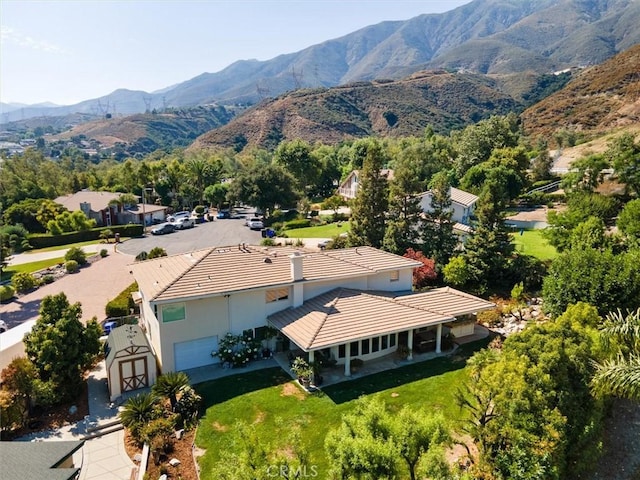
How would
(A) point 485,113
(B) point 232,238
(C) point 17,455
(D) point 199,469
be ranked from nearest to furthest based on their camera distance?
(C) point 17,455
(D) point 199,469
(B) point 232,238
(A) point 485,113

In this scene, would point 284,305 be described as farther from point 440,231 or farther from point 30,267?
point 30,267

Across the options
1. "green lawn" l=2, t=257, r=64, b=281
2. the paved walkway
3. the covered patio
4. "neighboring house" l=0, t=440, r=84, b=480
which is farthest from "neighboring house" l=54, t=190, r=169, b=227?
"neighboring house" l=0, t=440, r=84, b=480

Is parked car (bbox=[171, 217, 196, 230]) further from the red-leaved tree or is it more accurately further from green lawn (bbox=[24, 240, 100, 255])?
the red-leaved tree

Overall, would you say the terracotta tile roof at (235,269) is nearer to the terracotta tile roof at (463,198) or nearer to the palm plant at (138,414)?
the palm plant at (138,414)

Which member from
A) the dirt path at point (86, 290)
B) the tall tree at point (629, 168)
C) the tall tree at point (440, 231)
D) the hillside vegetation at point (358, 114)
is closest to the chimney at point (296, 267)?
the tall tree at point (440, 231)

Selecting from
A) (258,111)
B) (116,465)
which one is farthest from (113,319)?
(258,111)

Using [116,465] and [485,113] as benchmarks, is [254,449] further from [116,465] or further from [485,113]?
[485,113]
